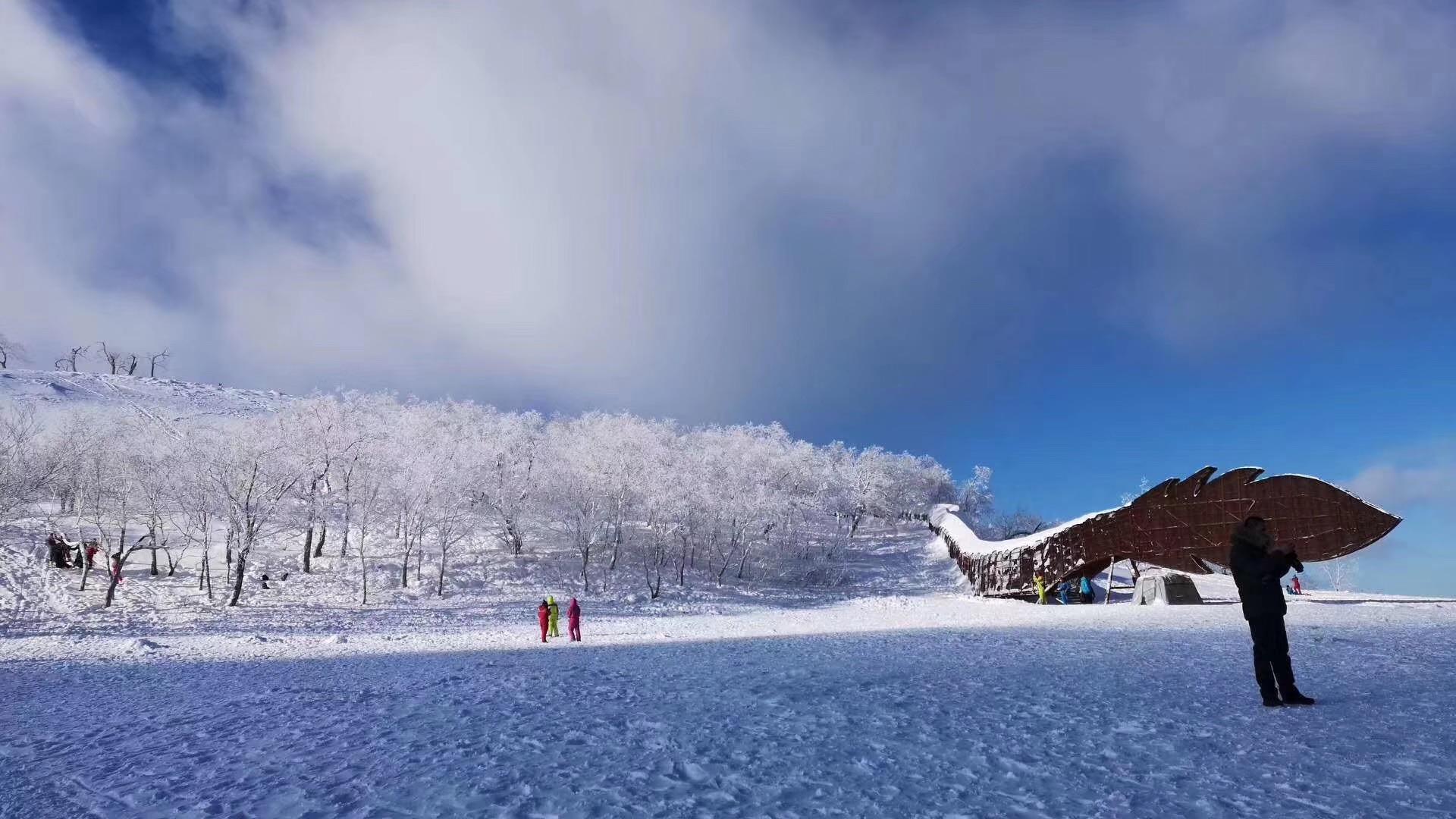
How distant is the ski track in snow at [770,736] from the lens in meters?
5.22

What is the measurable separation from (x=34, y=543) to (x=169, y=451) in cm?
849

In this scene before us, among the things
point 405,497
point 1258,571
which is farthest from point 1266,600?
point 405,497

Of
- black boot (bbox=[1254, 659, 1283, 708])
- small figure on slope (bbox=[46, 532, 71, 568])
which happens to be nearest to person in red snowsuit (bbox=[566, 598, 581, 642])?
black boot (bbox=[1254, 659, 1283, 708])

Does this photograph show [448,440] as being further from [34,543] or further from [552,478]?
[34,543]

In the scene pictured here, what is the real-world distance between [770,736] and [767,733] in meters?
0.13

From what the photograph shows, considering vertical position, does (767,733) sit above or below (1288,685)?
below

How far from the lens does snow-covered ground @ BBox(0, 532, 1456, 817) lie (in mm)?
5238

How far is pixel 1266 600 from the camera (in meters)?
7.17

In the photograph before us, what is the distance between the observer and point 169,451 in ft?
151

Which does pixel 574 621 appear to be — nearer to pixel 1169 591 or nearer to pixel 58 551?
pixel 1169 591

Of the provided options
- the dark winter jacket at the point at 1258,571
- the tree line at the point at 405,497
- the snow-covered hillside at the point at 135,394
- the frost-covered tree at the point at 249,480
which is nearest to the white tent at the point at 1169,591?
the dark winter jacket at the point at 1258,571

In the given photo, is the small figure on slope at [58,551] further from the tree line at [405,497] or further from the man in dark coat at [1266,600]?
the man in dark coat at [1266,600]

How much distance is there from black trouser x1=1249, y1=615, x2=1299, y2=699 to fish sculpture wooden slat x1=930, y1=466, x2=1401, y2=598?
29216mm

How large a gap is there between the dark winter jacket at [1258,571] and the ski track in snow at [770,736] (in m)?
1.10
